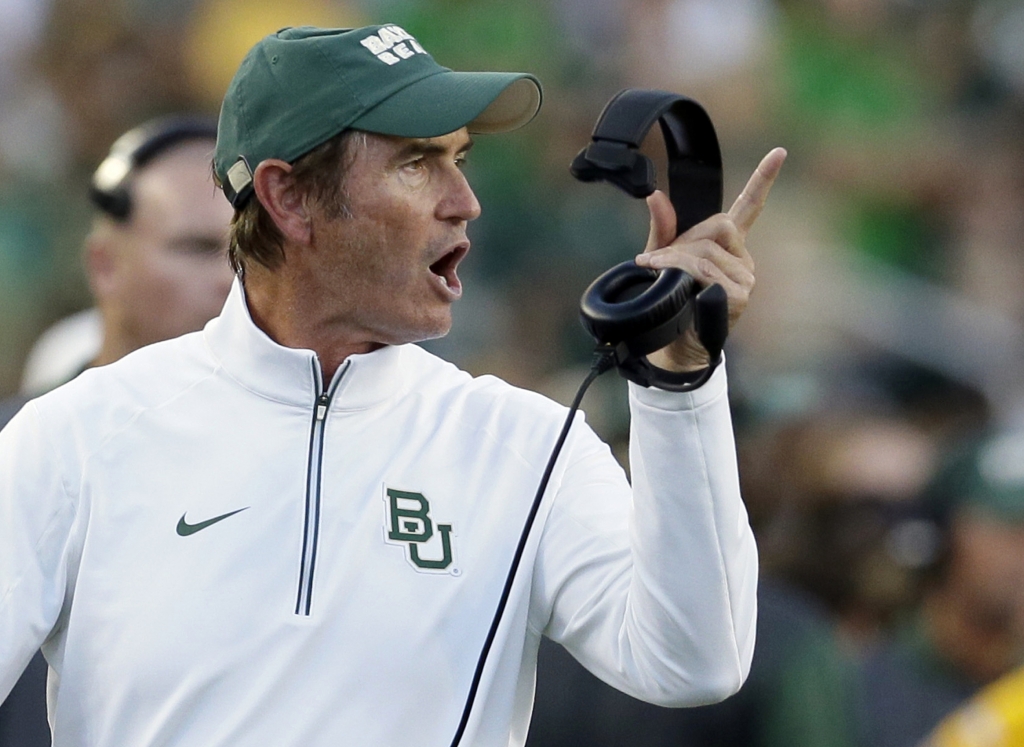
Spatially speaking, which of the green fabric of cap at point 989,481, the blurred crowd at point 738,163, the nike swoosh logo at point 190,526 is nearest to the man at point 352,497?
the nike swoosh logo at point 190,526

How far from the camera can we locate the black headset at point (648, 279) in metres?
1.88

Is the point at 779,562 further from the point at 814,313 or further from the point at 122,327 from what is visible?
the point at 814,313

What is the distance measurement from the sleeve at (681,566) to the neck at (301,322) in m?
0.50

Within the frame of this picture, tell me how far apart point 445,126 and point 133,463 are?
0.62 meters

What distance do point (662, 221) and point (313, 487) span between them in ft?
1.89

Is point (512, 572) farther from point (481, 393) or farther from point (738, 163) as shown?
point (738, 163)

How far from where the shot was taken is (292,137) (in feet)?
7.64

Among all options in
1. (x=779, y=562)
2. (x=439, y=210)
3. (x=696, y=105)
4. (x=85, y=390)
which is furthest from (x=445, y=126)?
(x=779, y=562)

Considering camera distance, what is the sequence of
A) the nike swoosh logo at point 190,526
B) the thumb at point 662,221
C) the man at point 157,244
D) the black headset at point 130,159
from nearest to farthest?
the thumb at point 662,221, the nike swoosh logo at point 190,526, the man at point 157,244, the black headset at point 130,159

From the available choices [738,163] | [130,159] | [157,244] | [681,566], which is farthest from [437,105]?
[738,163]

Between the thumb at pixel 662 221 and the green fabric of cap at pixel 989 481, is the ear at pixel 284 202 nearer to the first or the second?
the thumb at pixel 662 221

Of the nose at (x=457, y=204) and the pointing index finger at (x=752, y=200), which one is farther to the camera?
the nose at (x=457, y=204)

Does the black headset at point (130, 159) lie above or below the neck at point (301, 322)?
below

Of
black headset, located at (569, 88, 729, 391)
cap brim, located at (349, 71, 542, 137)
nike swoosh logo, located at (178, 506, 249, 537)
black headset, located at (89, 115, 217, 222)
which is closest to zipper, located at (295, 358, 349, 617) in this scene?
nike swoosh logo, located at (178, 506, 249, 537)
